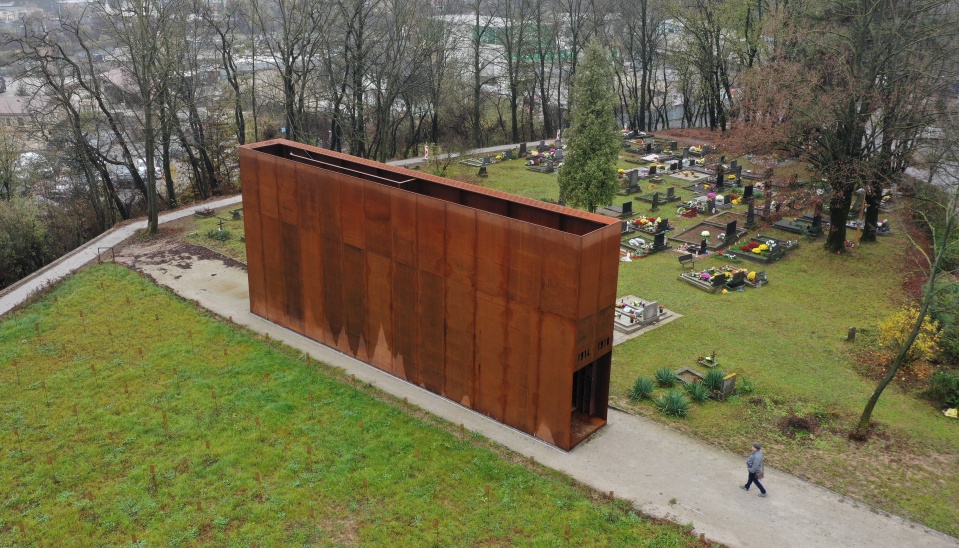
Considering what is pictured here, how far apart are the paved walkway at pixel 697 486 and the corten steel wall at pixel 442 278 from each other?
412 millimetres

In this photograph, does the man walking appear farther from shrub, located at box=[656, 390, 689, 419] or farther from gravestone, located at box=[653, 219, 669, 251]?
gravestone, located at box=[653, 219, 669, 251]

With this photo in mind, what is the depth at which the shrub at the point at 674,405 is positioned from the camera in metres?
16.6

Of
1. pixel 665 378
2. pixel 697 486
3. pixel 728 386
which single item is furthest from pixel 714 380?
pixel 697 486

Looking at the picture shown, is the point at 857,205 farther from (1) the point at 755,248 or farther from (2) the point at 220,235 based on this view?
(2) the point at 220,235

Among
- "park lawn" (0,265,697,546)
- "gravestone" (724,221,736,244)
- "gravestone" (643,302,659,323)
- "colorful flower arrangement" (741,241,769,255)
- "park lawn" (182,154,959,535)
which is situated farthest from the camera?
"gravestone" (724,221,736,244)

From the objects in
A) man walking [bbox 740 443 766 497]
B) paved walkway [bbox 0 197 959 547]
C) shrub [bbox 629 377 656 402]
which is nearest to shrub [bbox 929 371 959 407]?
paved walkway [bbox 0 197 959 547]

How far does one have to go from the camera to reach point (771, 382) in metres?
18.3

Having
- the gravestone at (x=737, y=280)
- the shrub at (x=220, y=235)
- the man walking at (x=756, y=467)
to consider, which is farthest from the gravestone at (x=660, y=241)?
the shrub at (x=220, y=235)

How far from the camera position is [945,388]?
1733cm

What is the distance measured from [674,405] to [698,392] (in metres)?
1.00

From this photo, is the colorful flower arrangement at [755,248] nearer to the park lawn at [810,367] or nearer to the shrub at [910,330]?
the park lawn at [810,367]

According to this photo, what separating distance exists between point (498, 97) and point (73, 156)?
93.0 ft

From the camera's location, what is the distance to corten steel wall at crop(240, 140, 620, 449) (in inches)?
580

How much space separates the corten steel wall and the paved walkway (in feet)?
1.35
